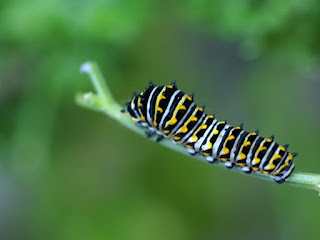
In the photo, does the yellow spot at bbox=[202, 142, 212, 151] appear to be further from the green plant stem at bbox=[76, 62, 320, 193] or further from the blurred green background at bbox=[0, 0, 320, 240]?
the blurred green background at bbox=[0, 0, 320, 240]

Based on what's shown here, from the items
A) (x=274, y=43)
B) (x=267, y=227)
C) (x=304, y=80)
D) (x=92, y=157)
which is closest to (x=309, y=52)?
(x=274, y=43)

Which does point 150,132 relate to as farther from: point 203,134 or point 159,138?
point 203,134

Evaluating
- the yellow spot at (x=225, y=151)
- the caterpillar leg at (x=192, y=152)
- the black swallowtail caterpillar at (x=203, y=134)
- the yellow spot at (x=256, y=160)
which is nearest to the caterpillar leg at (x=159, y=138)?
the black swallowtail caterpillar at (x=203, y=134)

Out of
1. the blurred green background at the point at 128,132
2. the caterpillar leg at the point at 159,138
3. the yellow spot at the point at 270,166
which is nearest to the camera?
the yellow spot at the point at 270,166

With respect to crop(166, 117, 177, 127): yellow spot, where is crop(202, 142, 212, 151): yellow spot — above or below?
below

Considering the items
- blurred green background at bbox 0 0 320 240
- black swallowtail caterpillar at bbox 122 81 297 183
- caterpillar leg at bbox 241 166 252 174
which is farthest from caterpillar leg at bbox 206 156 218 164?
blurred green background at bbox 0 0 320 240

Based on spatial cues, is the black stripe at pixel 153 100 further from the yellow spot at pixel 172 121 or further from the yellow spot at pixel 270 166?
the yellow spot at pixel 270 166

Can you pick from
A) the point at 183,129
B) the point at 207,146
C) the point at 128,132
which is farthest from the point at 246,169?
the point at 128,132
